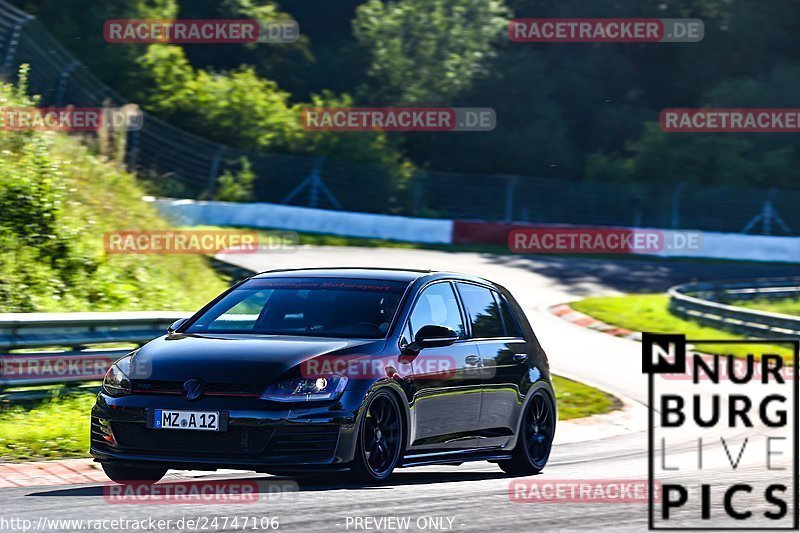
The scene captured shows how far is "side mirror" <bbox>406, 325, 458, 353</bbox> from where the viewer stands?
9.12 m

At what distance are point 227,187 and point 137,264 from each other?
20.0 meters

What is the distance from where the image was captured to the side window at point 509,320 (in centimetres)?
1062

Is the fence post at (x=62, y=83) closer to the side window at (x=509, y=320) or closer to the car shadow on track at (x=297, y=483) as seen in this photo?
the side window at (x=509, y=320)

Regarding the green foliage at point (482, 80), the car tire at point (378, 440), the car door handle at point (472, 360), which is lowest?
the car tire at point (378, 440)

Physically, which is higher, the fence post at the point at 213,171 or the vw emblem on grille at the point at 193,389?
the fence post at the point at 213,171

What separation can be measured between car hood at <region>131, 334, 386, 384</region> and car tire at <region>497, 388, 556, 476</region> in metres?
1.90

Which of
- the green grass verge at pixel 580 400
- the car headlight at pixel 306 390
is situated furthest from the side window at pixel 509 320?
the green grass verge at pixel 580 400

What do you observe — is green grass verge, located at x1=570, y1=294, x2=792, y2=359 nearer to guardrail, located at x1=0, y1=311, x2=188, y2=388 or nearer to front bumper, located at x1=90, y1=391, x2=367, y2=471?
guardrail, located at x1=0, y1=311, x2=188, y2=388

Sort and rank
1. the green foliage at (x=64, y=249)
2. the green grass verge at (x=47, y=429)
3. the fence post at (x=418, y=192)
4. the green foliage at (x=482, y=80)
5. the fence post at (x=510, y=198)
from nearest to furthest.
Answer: the green grass verge at (x=47, y=429)
the green foliage at (x=64, y=249)
the fence post at (x=510, y=198)
the fence post at (x=418, y=192)
the green foliage at (x=482, y=80)

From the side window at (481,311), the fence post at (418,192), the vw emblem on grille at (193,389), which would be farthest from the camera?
the fence post at (418,192)

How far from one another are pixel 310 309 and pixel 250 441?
5.00 ft

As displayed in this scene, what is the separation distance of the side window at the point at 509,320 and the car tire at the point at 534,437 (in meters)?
0.49

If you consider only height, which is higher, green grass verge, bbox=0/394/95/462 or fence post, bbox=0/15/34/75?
fence post, bbox=0/15/34/75

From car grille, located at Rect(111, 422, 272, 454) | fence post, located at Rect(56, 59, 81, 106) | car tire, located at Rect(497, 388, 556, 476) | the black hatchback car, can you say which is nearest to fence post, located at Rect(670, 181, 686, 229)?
fence post, located at Rect(56, 59, 81, 106)
